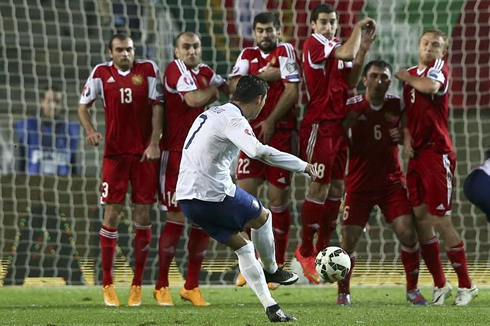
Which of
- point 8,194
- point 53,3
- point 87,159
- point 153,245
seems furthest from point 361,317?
point 53,3

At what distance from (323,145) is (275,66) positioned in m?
0.79

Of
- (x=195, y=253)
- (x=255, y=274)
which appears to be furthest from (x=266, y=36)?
(x=255, y=274)

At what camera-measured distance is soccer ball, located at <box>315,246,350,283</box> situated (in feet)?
22.7

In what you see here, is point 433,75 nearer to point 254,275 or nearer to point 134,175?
point 134,175

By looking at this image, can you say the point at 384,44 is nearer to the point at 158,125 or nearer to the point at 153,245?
the point at 153,245

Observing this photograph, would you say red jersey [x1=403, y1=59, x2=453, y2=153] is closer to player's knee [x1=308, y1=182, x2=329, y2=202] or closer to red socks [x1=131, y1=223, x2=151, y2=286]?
player's knee [x1=308, y1=182, x2=329, y2=202]

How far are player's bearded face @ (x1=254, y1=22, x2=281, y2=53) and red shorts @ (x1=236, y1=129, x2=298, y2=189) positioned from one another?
2.34 ft

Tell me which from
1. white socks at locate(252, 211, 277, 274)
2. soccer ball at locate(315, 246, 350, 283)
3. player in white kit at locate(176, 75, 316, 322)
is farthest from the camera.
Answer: soccer ball at locate(315, 246, 350, 283)

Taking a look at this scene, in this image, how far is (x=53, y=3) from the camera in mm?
12414

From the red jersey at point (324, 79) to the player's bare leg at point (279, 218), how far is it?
0.68 m

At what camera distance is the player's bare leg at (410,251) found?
8375mm

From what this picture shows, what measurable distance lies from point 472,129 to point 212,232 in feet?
20.8

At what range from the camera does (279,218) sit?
8.52 meters

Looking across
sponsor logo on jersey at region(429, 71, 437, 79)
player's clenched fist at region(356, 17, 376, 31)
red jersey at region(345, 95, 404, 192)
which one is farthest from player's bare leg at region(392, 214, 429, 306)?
player's clenched fist at region(356, 17, 376, 31)
